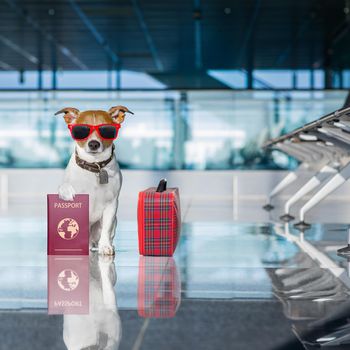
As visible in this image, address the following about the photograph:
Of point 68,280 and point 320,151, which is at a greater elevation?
point 320,151

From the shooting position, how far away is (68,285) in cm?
312

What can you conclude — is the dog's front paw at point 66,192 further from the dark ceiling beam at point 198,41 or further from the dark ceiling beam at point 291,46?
the dark ceiling beam at point 291,46

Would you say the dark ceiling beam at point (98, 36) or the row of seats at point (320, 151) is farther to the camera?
the dark ceiling beam at point (98, 36)

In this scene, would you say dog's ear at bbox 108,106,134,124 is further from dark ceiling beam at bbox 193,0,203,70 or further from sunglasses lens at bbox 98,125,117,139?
dark ceiling beam at bbox 193,0,203,70

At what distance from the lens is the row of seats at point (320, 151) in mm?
4680

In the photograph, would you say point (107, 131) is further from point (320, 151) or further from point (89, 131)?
point (320, 151)

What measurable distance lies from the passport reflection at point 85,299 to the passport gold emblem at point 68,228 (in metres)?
0.13

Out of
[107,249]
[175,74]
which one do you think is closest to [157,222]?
[107,249]

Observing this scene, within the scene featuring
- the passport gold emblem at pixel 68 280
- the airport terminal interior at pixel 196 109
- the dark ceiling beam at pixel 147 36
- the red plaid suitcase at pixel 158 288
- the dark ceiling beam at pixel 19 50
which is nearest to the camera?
the red plaid suitcase at pixel 158 288

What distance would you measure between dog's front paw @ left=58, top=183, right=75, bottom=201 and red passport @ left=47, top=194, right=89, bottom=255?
0.02m

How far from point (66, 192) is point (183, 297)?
141cm

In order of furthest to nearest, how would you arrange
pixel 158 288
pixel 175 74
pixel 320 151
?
pixel 175 74
pixel 320 151
pixel 158 288

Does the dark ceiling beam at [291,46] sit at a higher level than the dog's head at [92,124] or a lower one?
higher

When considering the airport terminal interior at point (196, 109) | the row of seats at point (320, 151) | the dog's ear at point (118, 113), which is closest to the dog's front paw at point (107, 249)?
the airport terminal interior at point (196, 109)
